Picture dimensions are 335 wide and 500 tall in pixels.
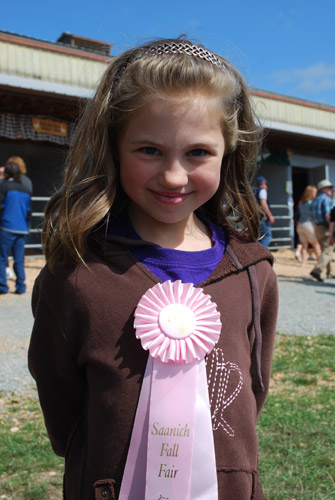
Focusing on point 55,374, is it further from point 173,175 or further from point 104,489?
point 173,175

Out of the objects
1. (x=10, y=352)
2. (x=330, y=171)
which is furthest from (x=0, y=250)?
(x=330, y=171)

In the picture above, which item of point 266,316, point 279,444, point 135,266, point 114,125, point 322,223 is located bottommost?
point 279,444

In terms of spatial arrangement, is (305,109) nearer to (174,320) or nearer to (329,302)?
(329,302)

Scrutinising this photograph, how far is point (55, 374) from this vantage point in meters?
1.31

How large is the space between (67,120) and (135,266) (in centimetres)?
1095

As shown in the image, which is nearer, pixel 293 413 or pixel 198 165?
pixel 198 165

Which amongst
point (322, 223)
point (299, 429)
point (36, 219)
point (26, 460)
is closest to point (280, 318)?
point (299, 429)

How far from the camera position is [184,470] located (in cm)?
112

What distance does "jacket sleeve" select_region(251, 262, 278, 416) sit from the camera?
1380 millimetres

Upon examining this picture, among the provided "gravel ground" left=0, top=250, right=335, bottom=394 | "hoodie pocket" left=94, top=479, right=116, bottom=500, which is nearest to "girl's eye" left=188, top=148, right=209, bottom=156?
"hoodie pocket" left=94, top=479, right=116, bottom=500

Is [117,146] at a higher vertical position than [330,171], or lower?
lower

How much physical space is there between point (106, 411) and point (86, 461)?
0.14 meters

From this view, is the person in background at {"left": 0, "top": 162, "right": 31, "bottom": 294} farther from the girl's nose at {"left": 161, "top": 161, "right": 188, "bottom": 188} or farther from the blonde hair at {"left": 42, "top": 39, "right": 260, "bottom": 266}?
the girl's nose at {"left": 161, "top": 161, "right": 188, "bottom": 188}

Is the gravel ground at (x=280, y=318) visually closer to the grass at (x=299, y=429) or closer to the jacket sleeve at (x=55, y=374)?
the grass at (x=299, y=429)
